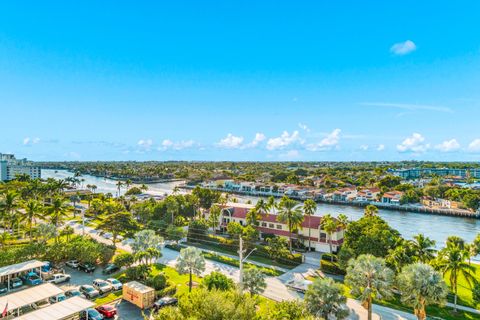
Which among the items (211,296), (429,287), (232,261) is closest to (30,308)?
(211,296)

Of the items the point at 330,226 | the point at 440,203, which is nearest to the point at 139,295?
the point at 330,226

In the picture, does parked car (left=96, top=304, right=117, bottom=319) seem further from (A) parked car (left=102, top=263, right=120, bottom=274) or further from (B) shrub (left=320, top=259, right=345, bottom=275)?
(B) shrub (left=320, top=259, right=345, bottom=275)

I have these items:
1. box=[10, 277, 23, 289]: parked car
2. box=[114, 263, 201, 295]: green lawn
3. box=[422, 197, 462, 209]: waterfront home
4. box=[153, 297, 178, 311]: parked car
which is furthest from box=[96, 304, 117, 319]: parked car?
box=[422, 197, 462, 209]: waterfront home

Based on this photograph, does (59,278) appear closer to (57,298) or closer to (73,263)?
(73,263)

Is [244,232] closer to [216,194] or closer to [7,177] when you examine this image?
[216,194]

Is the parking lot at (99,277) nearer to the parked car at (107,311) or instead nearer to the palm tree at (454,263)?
the parked car at (107,311)

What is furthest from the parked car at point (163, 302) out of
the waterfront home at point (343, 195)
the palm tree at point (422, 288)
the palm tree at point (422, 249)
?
the waterfront home at point (343, 195)
